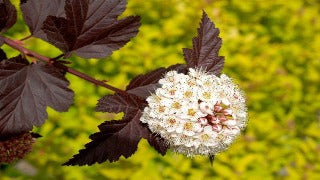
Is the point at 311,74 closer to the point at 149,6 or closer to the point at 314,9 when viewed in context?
the point at 314,9

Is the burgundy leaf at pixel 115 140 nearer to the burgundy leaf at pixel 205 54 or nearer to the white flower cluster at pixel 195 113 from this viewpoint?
the white flower cluster at pixel 195 113

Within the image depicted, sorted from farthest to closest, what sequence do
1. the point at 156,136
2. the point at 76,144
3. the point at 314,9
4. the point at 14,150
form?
the point at 314,9
the point at 76,144
the point at 14,150
the point at 156,136

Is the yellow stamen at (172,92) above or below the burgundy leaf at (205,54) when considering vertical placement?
below

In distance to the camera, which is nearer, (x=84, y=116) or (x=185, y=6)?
(x=84, y=116)

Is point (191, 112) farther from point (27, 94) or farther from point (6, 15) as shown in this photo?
point (6, 15)

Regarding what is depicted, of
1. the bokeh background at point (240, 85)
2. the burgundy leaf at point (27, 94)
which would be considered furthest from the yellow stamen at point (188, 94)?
the bokeh background at point (240, 85)

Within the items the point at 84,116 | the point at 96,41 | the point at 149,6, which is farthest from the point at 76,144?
the point at 96,41
